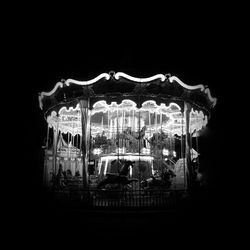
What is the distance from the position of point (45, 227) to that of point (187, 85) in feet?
19.3

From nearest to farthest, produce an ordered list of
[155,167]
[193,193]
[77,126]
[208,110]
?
1. [193,193]
2. [208,110]
3. [155,167]
4. [77,126]

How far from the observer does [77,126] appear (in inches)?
555

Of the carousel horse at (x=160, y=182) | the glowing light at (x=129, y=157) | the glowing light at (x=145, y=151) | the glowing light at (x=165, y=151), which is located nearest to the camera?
the carousel horse at (x=160, y=182)

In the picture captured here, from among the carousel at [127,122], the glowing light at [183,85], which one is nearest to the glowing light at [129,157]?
the carousel at [127,122]

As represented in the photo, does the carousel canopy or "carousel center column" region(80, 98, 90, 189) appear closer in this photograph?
the carousel canopy

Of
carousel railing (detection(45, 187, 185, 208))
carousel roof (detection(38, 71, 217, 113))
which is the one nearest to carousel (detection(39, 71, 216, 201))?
carousel roof (detection(38, 71, 217, 113))

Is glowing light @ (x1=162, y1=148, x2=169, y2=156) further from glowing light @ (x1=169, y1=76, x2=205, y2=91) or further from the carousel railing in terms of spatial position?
glowing light @ (x1=169, y1=76, x2=205, y2=91)

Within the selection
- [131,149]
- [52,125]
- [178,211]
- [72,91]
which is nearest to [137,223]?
[178,211]

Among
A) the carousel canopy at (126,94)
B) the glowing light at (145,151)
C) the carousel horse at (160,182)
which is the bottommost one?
the carousel horse at (160,182)

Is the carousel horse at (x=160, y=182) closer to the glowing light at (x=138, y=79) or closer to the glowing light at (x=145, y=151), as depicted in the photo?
the glowing light at (x=145, y=151)

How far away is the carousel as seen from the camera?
952 centimetres

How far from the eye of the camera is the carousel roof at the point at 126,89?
30.8 feet

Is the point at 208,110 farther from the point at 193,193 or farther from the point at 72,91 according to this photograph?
the point at 72,91

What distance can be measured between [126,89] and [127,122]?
3107mm
